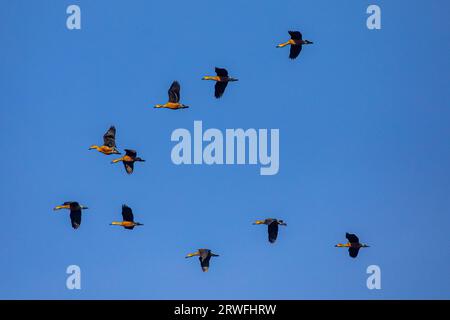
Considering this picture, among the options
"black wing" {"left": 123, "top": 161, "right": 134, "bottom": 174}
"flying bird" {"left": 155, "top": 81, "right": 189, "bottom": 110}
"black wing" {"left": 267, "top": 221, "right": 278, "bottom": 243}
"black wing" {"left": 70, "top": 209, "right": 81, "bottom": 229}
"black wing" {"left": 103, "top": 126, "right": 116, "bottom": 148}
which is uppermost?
"flying bird" {"left": 155, "top": 81, "right": 189, "bottom": 110}

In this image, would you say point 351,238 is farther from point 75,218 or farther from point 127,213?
point 75,218

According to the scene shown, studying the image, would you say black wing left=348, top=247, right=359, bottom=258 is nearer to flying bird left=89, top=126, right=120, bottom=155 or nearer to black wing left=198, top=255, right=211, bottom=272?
black wing left=198, top=255, right=211, bottom=272

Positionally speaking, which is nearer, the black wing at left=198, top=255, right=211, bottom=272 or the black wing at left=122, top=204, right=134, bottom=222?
the black wing at left=198, top=255, right=211, bottom=272

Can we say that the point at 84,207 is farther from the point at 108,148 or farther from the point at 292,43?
the point at 292,43

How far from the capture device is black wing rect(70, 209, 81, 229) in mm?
58375

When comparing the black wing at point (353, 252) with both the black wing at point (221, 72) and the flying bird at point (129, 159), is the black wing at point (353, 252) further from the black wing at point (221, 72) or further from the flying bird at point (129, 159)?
the flying bird at point (129, 159)

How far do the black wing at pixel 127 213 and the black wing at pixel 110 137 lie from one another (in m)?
2.43

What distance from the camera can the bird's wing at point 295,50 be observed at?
194ft

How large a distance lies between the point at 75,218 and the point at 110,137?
337cm

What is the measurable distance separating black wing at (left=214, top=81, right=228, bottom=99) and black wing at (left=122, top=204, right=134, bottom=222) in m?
5.50

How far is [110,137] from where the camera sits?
58.2 meters

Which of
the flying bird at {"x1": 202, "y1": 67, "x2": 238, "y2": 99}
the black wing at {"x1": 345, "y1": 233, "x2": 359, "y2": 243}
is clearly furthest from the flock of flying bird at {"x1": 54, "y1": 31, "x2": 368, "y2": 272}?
the black wing at {"x1": 345, "y1": 233, "x2": 359, "y2": 243}
